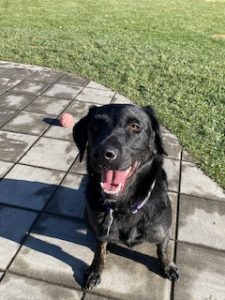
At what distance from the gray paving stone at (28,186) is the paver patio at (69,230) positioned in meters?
0.01

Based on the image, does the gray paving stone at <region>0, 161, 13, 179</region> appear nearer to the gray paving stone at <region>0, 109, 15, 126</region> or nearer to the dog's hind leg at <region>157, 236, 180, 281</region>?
the gray paving stone at <region>0, 109, 15, 126</region>

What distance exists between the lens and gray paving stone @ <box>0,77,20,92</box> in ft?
29.5

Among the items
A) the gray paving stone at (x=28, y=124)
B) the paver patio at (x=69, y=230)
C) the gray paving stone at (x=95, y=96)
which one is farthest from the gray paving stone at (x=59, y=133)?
the gray paving stone at (x=95, y=96)

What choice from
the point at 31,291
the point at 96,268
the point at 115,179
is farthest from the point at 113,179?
the point at 31,291

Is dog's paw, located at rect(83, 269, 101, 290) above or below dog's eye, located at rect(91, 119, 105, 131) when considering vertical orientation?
below

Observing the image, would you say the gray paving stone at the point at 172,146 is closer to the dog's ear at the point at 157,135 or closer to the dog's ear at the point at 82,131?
the dog's ear at the point at 157,135

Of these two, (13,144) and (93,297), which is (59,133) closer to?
(13,144)

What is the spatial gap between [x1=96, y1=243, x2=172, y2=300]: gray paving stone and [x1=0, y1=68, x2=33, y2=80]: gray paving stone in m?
6.29

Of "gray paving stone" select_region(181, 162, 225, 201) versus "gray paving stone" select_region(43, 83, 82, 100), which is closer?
"gray paving stone" select_region(181, 162, 225, 201)

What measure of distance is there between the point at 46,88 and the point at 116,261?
18.2 ft

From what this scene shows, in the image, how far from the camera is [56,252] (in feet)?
15.0

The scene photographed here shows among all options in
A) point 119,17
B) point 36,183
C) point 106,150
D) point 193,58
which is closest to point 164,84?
point 193,58

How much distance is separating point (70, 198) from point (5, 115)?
3.06 meters

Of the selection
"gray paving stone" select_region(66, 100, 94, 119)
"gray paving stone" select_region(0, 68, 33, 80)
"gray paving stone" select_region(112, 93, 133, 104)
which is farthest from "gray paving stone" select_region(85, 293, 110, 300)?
"gray paving stone" select_region(0, 68, 33, 80)
